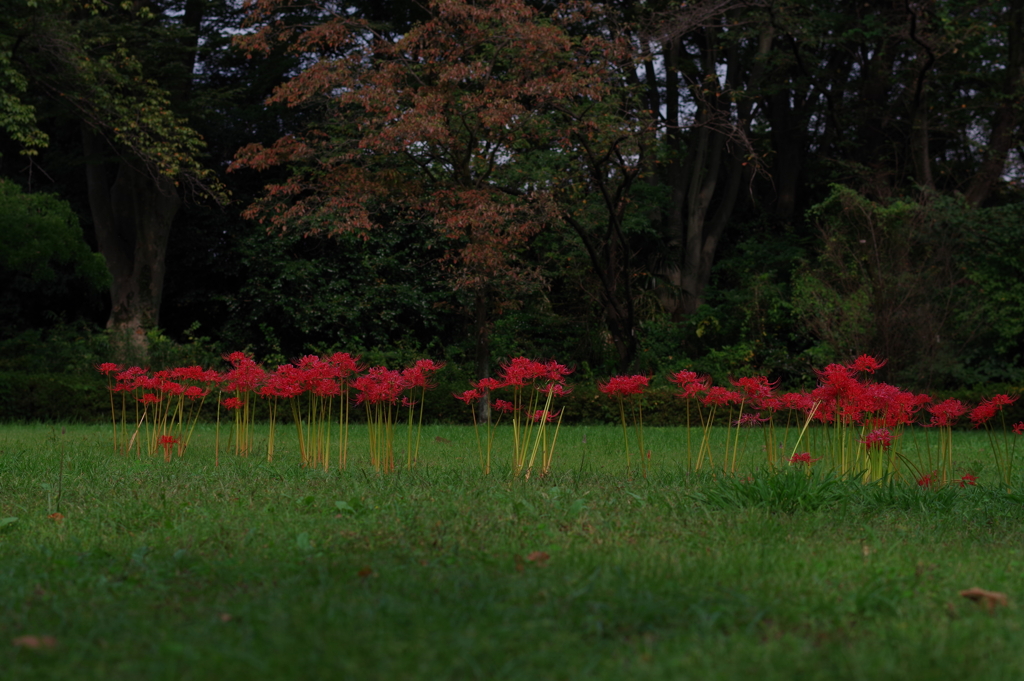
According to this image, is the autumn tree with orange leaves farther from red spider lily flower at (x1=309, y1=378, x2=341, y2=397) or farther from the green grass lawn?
the green grass lawn

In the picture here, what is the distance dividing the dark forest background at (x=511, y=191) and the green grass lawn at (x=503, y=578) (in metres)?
5.99

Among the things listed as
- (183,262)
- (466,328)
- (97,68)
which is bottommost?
(466,328)

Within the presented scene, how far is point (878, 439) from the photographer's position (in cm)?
536

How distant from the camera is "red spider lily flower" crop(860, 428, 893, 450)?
17.5 feet

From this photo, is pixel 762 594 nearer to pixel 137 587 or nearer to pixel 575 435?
pixel 137 587

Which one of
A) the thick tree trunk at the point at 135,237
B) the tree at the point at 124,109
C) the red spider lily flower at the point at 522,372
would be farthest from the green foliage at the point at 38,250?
the red spider lily flower at the point at 522,372

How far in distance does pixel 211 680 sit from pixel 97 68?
13666 mm

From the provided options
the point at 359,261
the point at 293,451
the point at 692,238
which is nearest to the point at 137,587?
the point at 293,451

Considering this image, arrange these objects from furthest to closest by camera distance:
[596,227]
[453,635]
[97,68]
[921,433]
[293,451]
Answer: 1. [596,227]
2. [97,68]
3. [921,433]
4. [293,451]
5. [453,635]

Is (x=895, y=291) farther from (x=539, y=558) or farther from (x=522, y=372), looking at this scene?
(x=539, y=558)

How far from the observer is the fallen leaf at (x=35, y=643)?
2.48m

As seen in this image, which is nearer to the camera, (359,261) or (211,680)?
(211,680)

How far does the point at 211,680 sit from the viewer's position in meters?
2.29

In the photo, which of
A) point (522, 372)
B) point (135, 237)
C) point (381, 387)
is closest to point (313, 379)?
point (381, 387)
